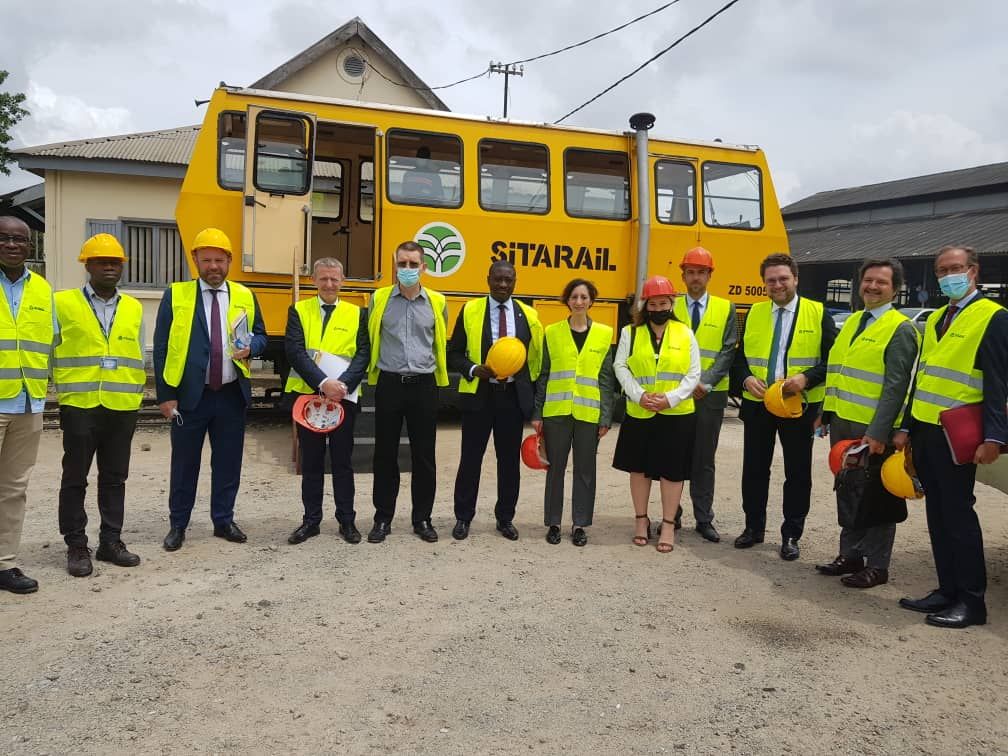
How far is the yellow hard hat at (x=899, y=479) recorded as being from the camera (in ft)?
13.3

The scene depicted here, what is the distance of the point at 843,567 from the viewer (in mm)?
4598

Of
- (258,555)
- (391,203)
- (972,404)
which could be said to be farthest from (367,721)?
(391,203)

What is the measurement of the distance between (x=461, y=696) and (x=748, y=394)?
9.41 ft

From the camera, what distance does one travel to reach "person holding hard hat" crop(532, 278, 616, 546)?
5.00 m

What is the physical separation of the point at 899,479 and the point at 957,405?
1.65 ft

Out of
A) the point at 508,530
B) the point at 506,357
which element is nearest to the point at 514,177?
the point at 506,357

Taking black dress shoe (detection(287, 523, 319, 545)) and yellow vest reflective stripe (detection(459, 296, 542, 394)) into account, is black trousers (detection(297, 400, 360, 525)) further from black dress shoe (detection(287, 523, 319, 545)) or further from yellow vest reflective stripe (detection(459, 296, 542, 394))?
yellow vest reflective stripe (detection(459, 296, 542, 394))

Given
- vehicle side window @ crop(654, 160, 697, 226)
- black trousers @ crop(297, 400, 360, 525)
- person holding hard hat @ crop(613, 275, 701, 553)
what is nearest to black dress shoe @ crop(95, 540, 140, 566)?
black trousers @ crop(297, 400, 360, 525)

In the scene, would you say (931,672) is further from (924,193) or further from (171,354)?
(924,193)

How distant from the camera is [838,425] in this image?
4.55m

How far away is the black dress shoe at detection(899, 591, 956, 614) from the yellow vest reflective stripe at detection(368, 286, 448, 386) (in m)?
2.93

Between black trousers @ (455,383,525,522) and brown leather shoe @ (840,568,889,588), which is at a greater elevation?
black trousers @ (455,383,525,522)

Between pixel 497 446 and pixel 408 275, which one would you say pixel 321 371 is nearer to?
pixel 408 275

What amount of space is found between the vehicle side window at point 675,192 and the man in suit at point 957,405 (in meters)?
5.47
